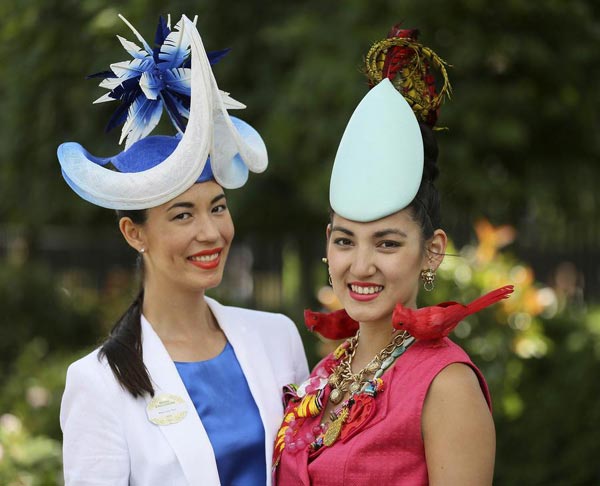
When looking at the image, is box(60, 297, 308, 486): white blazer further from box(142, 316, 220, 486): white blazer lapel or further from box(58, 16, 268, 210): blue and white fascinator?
box(58, 16, 268, 210): blue and white fascinator

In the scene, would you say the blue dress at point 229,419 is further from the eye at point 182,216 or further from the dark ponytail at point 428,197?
the dark ponytail at point 428,197

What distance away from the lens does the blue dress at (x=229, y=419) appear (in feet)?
10.6

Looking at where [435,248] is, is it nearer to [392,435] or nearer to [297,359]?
[392,435]

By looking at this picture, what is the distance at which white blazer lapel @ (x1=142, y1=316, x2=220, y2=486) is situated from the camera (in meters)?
3.12

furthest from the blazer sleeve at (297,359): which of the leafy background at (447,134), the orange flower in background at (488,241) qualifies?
the orange flower in background at (488,241)

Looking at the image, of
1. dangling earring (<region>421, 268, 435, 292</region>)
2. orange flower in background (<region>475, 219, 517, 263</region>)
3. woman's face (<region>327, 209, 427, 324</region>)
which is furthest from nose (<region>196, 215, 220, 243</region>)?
orange flower in background (<region>475, 219, 517, 263</region>)

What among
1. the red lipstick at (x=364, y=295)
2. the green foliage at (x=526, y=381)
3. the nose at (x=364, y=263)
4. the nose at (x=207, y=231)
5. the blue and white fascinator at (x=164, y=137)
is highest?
the blue and white fascinator at (x=164, y=137)

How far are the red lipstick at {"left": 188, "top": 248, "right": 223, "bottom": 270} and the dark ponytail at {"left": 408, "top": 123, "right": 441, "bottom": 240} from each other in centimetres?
75

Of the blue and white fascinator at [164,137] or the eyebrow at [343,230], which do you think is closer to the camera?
the eyebrow at [343,230]

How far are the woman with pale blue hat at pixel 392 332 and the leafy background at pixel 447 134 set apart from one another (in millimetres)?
2560

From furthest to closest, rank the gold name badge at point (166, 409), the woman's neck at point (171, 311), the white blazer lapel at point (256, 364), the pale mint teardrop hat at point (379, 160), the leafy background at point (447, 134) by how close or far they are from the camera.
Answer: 1. the leafy background at point (447, 134)
2. the woman's neck at point (171, 311)
3. the white blazer lapel at point (256, 364)
4. the gold name badge at point (166, 409)
5. the pale mint teardrop hat at point (379, 160)

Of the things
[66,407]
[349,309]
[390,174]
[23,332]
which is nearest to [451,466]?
[349,309]

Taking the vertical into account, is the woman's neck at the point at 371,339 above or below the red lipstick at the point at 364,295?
below

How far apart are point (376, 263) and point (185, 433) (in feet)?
2.61
